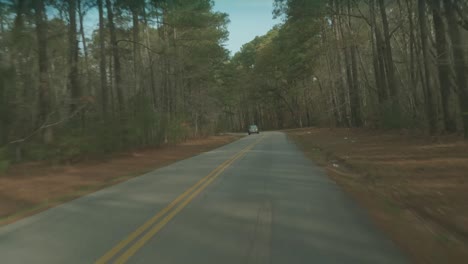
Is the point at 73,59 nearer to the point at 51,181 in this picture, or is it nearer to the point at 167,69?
the point at 51,181

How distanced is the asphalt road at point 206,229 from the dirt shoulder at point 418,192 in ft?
1.32

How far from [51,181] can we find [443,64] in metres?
17.6

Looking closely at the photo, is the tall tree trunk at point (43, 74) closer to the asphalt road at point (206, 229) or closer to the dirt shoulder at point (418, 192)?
the asphalt road at point (206, 229)

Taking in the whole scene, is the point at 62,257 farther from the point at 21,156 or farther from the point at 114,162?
the point at 114,162

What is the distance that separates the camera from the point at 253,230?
7.52m

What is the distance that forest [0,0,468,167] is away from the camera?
2042 centimetres

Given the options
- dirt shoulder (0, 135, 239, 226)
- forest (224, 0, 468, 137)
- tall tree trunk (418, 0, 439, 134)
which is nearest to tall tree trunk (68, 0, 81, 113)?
dirt shoulder (0, 135, 239, 226)

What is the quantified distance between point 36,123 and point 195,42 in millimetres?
30627

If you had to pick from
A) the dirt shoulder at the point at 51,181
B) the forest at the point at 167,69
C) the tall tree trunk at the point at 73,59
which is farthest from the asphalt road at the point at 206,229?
the tall tree trunk at the point at 73,59

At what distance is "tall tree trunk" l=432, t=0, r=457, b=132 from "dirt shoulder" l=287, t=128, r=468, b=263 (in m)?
3.51

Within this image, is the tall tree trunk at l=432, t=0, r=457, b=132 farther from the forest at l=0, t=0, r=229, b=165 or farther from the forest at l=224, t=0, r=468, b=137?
the forest at l=0, t=0, r=229, b=165

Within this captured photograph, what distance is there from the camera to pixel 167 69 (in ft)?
147

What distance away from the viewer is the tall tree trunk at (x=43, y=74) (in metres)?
20.5

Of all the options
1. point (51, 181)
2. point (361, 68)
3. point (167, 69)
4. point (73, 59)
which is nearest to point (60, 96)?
point (73, 59)
